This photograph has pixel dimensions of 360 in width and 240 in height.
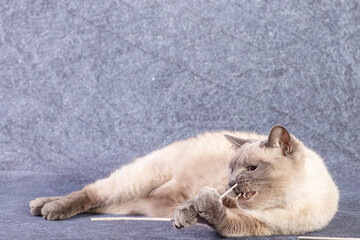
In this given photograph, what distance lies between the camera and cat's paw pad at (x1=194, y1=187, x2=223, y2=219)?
1.45 metres

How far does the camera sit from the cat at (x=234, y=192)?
1.50 metres

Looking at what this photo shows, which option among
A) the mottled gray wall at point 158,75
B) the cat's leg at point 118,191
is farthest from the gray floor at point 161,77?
the cat's leg at point 118,191

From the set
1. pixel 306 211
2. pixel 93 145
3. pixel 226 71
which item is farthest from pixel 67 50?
pixel 306 211

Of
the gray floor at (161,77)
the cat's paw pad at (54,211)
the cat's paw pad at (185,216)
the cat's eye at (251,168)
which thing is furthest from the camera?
the gray floor at (161,77)

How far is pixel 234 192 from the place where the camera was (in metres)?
→ 1.53

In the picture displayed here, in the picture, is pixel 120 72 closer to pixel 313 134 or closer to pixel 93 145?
pixel 93 145

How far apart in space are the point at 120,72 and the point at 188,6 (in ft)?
1.27

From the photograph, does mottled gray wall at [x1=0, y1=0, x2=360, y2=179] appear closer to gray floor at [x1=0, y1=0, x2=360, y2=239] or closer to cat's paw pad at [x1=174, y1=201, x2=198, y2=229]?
gray floor at [x1=0, y1=0, x2=360, y2=239]

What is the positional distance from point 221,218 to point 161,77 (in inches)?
41.5

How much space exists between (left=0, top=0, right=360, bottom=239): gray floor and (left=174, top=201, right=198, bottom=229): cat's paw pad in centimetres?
99

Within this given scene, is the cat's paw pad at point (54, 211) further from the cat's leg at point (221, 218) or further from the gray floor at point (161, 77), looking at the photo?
the gray floor at point (161, 77)

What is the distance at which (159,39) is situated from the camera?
245 cm

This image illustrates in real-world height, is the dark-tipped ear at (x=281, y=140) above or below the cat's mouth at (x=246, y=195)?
above

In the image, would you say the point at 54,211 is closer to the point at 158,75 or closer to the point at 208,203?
the point at 208,203
